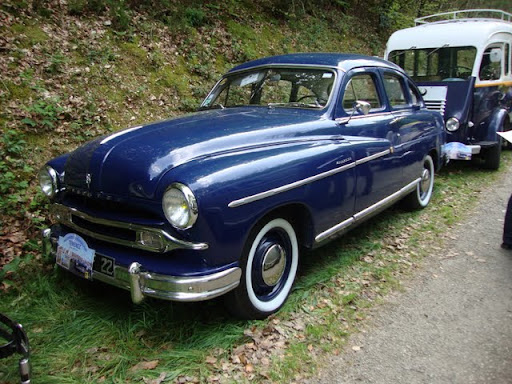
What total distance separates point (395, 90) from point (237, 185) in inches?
121

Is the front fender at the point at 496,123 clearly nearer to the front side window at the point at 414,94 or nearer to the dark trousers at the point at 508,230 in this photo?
the front side window at the point at 414,94

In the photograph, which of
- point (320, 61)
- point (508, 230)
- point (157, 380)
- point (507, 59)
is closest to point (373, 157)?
point (320, 61)

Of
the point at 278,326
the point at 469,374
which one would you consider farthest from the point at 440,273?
the point at 278,326

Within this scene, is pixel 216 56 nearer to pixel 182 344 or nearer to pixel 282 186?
pixel 282 186

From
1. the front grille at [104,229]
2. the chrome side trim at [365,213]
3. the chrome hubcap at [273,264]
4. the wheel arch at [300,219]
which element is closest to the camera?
the front grille at [104,229]

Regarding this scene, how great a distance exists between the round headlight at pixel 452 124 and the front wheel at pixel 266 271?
4803mm

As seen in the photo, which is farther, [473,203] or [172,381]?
[473,203]

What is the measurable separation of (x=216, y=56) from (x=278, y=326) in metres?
6.58

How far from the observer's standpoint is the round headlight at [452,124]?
22.6 ft

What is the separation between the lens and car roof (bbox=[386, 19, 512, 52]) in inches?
280

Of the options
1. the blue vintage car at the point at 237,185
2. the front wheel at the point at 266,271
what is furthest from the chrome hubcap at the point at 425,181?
the front wheel at the point at 266,271

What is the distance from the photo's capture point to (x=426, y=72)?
7578 mm

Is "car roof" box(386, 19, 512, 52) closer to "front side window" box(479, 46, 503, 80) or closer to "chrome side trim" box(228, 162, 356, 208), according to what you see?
"front side window" box(479, 46, 503, 80)

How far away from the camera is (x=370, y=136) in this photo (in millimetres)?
4109
